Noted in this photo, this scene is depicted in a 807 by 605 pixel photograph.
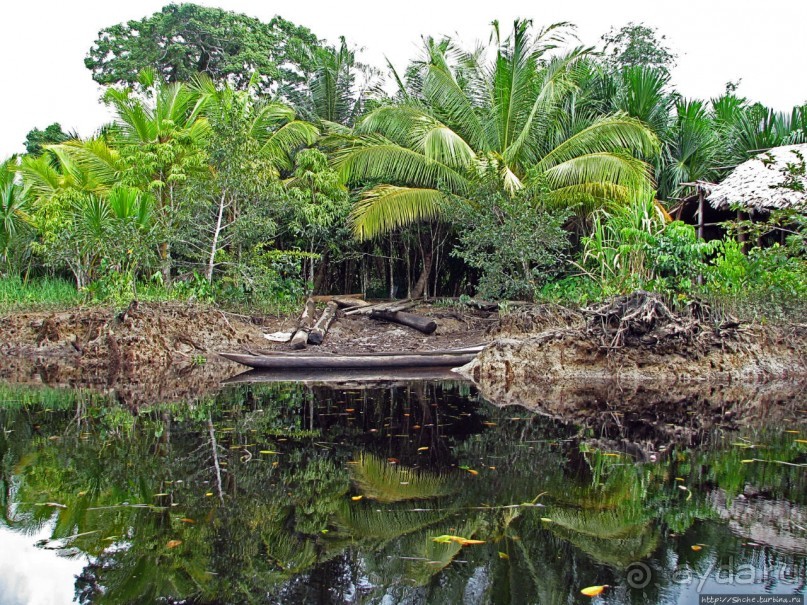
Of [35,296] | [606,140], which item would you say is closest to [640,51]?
[606,140]

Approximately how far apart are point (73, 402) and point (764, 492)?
6.77 meters

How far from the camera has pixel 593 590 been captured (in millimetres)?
2502

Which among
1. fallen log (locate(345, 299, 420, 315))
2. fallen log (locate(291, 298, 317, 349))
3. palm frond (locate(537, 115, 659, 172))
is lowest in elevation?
fallen log (locate(291, 298, 317, 349))

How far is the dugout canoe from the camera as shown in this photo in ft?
33.4

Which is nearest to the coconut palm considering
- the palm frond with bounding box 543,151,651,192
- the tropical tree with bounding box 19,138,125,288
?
the palm frond with bounding box 543,151,651,192

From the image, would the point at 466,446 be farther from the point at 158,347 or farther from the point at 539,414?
the point at 158,347

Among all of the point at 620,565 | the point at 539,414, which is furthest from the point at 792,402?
the point at 620,565

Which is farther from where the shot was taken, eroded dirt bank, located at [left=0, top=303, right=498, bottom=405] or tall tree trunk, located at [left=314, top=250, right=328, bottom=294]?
tall tree trunk, located at [left=314, top=250, right=328, bottom=294]

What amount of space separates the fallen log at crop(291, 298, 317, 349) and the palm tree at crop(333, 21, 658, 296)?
2.04 m

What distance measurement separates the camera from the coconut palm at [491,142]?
13.8m

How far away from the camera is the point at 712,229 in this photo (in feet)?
47.6

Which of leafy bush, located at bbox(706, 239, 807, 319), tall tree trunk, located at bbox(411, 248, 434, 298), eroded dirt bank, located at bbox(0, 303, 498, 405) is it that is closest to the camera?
leafy bush, located at bbox(706, 239, 807, 319)

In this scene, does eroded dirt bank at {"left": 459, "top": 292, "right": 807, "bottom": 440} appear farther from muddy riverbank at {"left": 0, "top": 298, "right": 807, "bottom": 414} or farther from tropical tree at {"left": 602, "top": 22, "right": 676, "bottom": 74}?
tropical tree at {"left": 602, "top": 22, "right": 676, "bottom": 74}

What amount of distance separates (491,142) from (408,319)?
4825mm
